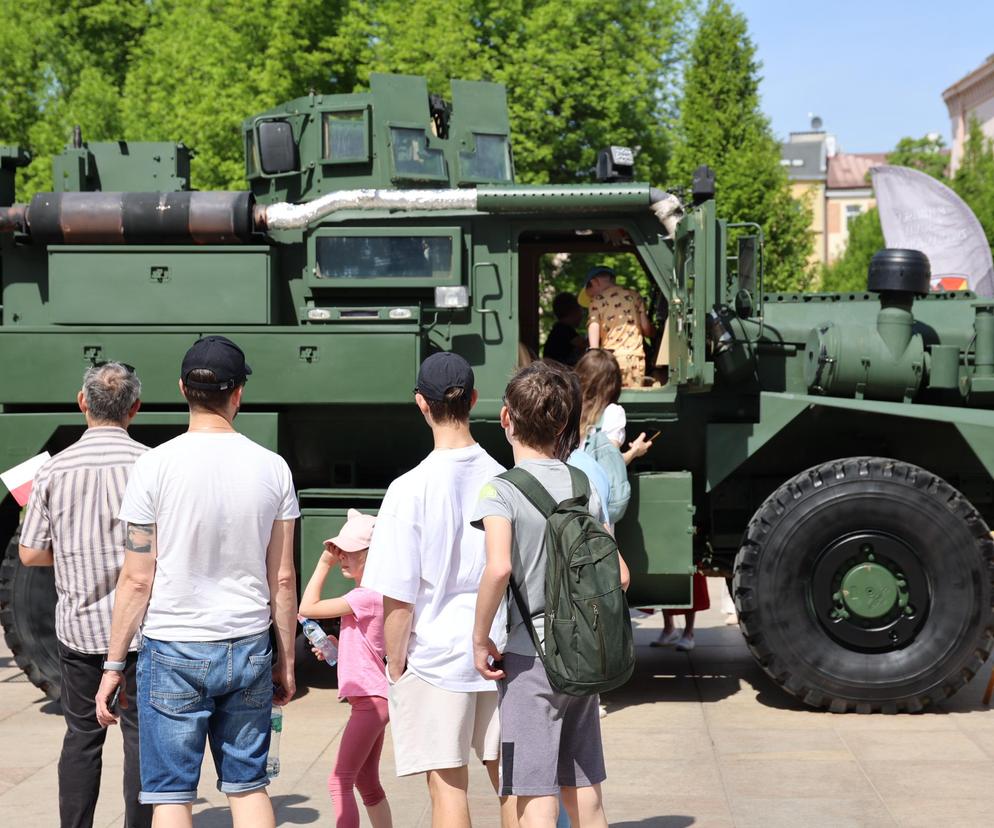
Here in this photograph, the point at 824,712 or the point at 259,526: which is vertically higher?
the point at 259,526

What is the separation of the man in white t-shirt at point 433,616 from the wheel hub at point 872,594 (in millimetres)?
3665

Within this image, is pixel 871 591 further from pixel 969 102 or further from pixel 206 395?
pixel 969 102

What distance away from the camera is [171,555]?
4.03 m

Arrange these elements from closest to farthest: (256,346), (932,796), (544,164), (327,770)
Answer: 1. (932,796)
2. (327,770)
3. (256,346)
4. (544,164)

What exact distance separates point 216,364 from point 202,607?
2.23 feet

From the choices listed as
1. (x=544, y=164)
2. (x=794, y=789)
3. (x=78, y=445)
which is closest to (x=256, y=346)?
(x=78, y=445)

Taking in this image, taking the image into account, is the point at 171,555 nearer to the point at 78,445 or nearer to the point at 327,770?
the point at 78,445

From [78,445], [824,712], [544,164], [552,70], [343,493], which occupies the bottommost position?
[824,712]

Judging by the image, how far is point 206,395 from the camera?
4.15m

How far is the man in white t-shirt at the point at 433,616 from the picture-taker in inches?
161

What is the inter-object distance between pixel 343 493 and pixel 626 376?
5.40ft

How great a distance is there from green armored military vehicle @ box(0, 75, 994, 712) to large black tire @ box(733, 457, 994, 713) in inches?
0.4

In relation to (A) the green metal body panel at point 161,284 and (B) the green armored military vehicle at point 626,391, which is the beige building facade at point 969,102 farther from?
(A) the green metal body panel at point 161,284

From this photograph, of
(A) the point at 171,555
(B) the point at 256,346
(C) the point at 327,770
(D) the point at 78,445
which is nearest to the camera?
(A) the point at 171,555
